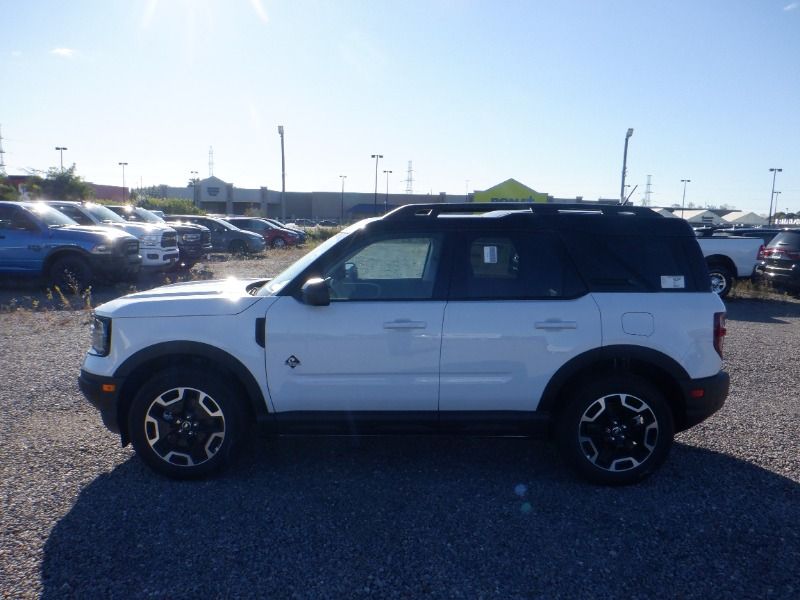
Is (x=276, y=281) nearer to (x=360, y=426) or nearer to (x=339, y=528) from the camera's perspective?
(x=360, y=426)

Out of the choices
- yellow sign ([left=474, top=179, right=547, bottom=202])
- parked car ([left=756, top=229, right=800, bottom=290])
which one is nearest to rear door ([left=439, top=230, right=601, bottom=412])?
parked car ([left=756, top=229, right=800, bottom=290])

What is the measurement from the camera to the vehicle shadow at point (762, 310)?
12547mm

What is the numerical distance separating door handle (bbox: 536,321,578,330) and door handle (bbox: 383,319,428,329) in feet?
2.50

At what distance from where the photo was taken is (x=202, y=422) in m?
4.52

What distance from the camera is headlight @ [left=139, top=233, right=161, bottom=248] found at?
15.5 m

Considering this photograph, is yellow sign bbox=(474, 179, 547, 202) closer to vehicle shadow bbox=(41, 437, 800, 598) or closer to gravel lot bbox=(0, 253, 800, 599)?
gravel lot bbox=(0, 253, 800, 599)

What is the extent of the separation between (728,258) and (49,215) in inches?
582

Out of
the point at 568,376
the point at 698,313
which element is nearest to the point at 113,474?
the point at 568,376

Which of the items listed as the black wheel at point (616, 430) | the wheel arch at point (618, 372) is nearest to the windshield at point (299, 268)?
the wheel arch at point (618, 372)

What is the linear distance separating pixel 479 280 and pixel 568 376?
873 millimetres

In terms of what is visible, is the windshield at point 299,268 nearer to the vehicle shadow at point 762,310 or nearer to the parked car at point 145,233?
the vehicle shadow at point 762,310

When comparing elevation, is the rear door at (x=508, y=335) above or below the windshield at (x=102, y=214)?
below

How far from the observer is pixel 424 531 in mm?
3920

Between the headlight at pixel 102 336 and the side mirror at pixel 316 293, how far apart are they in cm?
139
